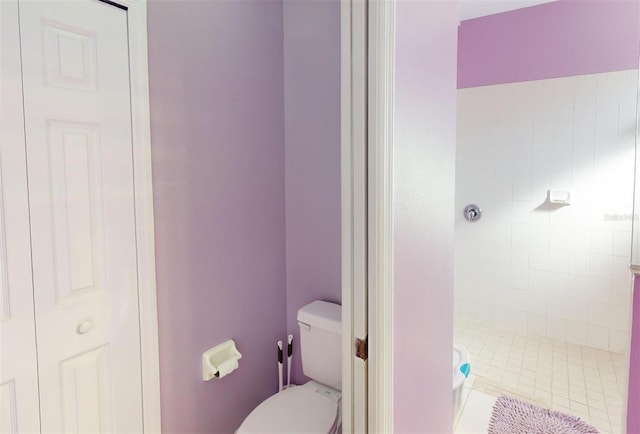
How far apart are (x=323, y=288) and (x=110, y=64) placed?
1.14m

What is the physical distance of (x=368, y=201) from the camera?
38.2 inches

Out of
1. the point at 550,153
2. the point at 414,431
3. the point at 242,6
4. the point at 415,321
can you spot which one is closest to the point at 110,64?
the point at 242,6

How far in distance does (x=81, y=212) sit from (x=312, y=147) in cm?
90

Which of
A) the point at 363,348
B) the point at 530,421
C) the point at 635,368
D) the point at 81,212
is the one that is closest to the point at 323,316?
the point at 363,348

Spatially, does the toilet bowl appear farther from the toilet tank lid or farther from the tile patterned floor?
the tile patterned floor

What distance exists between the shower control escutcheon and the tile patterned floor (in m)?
0.87

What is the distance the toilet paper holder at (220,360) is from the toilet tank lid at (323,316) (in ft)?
0.98

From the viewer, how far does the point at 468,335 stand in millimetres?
2957

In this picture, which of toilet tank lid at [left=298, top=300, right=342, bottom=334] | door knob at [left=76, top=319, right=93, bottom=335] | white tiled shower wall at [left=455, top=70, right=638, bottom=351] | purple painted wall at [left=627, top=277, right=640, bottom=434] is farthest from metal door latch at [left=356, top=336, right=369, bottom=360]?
white tiled shower wall at [left=455, top=70, right=638, bottom=351]

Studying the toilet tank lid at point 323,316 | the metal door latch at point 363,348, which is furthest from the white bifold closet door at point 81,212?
the metal door latch at point 363,348

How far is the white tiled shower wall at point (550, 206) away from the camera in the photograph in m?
2.49

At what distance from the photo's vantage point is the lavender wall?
133 centimetres

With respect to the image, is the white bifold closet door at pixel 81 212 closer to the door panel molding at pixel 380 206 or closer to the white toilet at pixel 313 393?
the white toilet at pixel 313 393

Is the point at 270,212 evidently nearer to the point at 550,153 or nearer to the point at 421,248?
the point at 421,248
